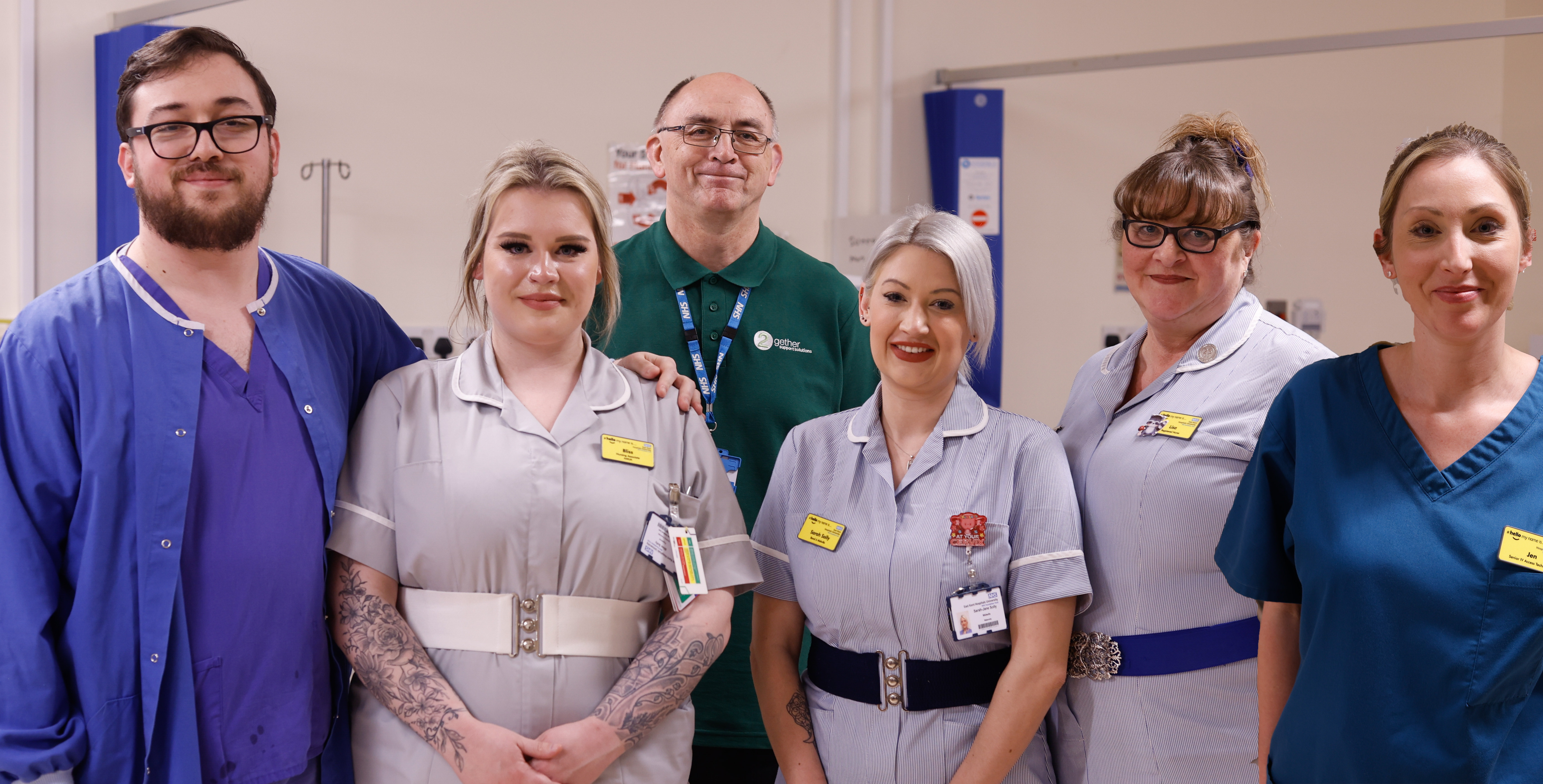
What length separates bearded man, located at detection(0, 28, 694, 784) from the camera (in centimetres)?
163

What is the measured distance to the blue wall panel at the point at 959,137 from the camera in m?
5.04

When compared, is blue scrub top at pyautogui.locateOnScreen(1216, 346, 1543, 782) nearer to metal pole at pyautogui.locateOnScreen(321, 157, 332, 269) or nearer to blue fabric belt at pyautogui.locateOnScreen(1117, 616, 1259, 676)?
blue fabric belt at pyautogui.locateOnScreen(1117, 616, 1259, 676)

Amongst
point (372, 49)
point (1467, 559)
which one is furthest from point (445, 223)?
point (1467, 559)

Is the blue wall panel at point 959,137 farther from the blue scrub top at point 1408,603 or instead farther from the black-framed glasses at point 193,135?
the black-framed glasses at point 193,135

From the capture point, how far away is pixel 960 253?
1941 millimetres

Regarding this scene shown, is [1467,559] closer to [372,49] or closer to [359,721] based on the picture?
[359,721]

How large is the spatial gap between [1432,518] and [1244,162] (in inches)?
32.4

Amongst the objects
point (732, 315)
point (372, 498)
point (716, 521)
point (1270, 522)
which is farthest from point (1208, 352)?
point (372, 498)

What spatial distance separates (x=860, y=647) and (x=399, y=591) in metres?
0.80

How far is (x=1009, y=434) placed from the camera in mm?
1957

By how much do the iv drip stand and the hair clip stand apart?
3069 millimetres

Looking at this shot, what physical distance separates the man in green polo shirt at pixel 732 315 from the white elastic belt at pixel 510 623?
0.68 m

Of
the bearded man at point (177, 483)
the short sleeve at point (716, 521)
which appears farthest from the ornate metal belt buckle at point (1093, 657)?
the bearded man at point (177, 483)

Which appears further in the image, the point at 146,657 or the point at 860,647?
the point at 860,647
